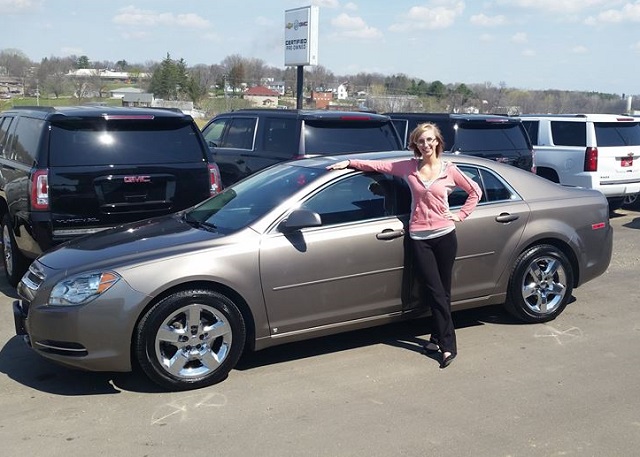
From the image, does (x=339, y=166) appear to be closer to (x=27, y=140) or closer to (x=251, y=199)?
(x=251, y=199)

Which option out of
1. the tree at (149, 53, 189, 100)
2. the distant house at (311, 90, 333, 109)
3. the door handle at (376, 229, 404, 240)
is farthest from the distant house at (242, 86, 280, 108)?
the door handle at (376, 229, 404, 240)

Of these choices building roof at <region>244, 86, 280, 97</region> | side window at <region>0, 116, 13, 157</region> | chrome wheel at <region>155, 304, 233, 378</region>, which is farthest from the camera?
building roof at <region>244, 86, 280, 97</region>

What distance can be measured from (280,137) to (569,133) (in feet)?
18.1

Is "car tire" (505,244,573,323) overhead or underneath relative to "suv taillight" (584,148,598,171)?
underneath

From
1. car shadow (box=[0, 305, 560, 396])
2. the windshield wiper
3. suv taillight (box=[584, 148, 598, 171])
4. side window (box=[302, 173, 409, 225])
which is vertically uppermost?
suv taillight (box=[584, 148, 598, 171])

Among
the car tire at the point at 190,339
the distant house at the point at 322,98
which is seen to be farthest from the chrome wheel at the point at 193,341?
the distant house at the point at 322,98

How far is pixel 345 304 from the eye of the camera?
15.8 feet

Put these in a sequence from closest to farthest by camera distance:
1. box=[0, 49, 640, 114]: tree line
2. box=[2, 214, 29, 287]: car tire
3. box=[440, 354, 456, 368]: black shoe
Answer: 1. box=[440, 354, 456, 368]: black shoe
2. box=[2, 214, 29, 287]: car tire
3. box=[0, 49, 640, 114]: tree line

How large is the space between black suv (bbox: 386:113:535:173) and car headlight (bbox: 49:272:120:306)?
647 cm

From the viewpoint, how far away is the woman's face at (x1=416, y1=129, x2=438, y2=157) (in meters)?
4.83

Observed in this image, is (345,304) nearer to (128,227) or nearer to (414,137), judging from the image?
(414,137)

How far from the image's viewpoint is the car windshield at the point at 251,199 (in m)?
4.85

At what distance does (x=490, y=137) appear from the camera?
996 centimetres

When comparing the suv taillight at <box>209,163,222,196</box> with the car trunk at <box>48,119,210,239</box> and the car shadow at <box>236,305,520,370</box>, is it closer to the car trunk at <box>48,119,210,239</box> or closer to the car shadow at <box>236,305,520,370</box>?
the car trunk at <box>48,119,210,239</box>
